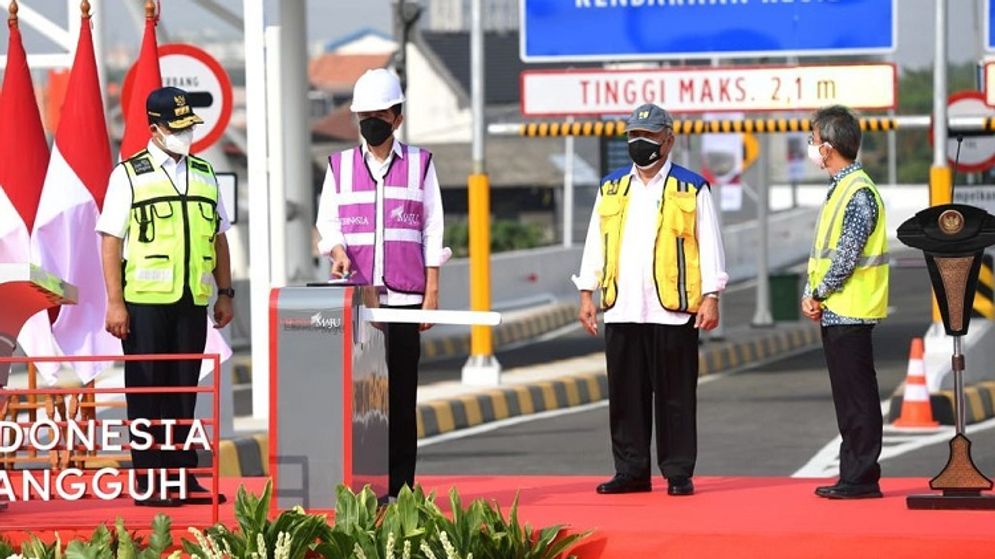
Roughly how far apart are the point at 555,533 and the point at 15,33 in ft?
13.8

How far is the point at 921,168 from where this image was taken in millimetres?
95062

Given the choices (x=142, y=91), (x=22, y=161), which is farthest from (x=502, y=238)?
(x=22, y=161)

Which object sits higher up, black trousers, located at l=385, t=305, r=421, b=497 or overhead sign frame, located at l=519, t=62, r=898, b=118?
overhead sign frame, located at l=519, t=62, r=898, b=118

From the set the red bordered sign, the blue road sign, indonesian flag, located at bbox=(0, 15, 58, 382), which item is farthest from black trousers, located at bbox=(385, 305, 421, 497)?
the blue road sign

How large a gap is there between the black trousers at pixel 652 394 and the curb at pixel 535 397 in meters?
7.88

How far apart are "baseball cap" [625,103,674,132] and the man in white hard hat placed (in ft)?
2.74

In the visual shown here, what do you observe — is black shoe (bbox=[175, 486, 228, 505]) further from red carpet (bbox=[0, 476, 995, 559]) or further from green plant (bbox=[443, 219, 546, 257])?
green plant (bbox=[443, 219, 546, 257])

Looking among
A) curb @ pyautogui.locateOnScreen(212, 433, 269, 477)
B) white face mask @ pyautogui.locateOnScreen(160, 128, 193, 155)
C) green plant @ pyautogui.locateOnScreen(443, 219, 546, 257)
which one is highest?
white face mask @ pyautogui.locateOnScreen(160, 128, 193, 155)

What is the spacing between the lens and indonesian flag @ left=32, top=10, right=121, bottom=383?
10.9 m

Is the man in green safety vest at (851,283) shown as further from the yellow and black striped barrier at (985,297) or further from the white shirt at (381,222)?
the yellow and black striped barrier at (985,297)

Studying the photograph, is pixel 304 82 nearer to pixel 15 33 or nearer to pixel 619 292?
pixel 15 33

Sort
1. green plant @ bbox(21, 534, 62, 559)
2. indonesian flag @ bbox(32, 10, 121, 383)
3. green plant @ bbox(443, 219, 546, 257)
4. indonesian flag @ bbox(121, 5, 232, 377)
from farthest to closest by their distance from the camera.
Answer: green plant @ bbox(443, 219, 546, 257)
indonesian flag @ bbox(121, 5, 232, 377)
indonesian flag @ bbox(32, 10, 121, 383)
green plant @ bbox(21, 534, 62, 559)

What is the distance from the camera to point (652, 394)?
32.2 ft

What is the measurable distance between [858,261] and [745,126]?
1063 cm
